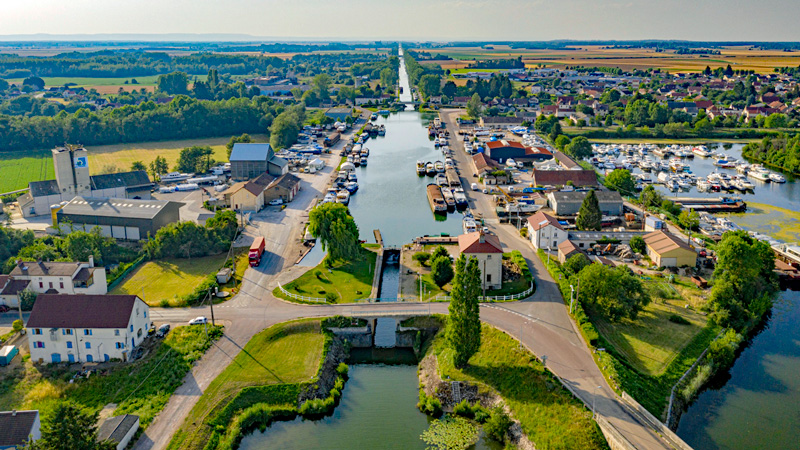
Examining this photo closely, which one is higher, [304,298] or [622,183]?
[622,183]

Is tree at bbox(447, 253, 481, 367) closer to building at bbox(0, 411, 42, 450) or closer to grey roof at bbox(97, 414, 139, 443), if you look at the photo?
grey roof at bbox(97, 414, 139, 443)

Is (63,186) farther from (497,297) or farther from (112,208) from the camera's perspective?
(497,297)

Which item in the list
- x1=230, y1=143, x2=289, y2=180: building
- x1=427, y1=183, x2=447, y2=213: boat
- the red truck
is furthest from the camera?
x1=230, y1=143, x2=289, y2=180: building

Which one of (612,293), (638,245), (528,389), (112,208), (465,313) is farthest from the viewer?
(112,208)

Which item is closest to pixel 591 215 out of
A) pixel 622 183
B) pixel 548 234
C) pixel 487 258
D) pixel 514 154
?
pixel 548 234

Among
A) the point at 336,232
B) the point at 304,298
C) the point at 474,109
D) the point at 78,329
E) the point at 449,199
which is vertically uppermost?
the point at 474,109

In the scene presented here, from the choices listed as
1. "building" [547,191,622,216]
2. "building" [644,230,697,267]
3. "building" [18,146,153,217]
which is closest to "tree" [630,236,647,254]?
"building" [644,230,697,267]

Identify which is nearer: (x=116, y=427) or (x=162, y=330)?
(x=116, y=427)
